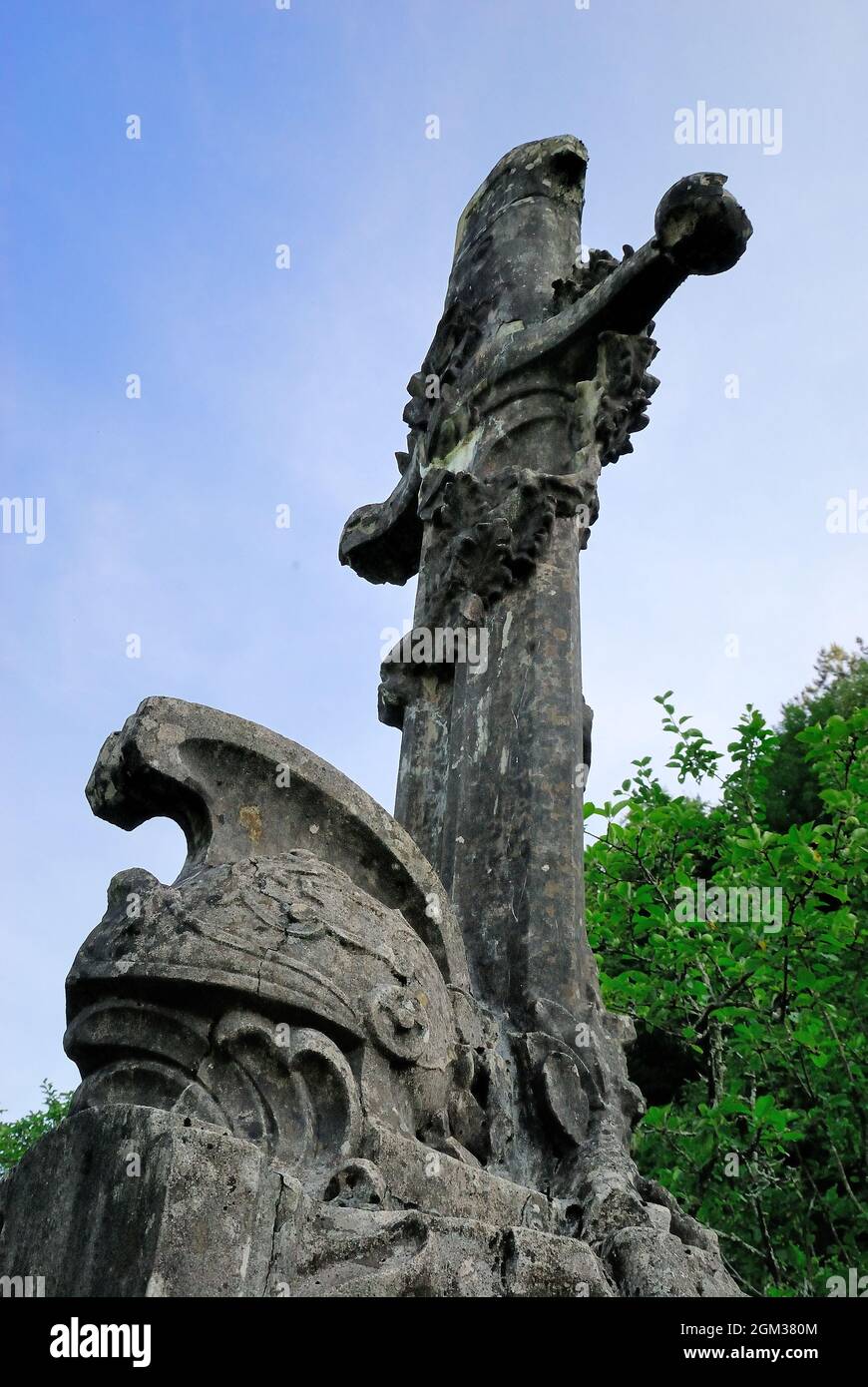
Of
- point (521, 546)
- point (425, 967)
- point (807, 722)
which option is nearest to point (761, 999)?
point (521, 546)

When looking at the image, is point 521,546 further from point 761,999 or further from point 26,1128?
point 26,1128

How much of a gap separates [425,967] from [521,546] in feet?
6.37

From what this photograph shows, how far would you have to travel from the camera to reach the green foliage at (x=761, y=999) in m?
8.89

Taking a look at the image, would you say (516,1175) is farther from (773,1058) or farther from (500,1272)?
(773,1058)

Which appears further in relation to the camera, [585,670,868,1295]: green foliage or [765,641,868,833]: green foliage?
[765,641,868,833]: green foliage

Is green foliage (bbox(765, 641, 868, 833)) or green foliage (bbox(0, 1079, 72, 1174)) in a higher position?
green foliage (bbox(765, 641, 868, 833))

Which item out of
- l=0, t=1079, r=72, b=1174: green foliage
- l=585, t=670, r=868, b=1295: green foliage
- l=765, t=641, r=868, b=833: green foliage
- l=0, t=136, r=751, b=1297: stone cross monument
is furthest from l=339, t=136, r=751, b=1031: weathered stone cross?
l=0, t=1079, r=72, b=1174: green foliage

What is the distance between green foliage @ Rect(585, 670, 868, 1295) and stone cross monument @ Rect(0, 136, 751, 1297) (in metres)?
4.38

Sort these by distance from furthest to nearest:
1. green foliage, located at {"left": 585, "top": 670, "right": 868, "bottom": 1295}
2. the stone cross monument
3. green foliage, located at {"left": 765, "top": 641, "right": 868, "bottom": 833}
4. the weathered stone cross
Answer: green foliage, located at {"left": 765, "top": 641, "right": 868, "bottom": 833}, green foliage, located at {"left": 585, "top": 670, "right": 868, "bottom": 1295}, the weathered stone cross, the stone cross monument

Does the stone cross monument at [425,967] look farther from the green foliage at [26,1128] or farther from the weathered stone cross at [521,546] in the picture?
the green foliage at [26,1128]

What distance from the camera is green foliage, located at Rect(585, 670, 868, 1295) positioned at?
8.89m

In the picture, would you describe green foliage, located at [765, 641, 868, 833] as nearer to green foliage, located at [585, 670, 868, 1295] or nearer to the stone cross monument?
green foliage, located at [585, 670, 868, 1295]

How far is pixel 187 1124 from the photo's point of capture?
2.68 m
